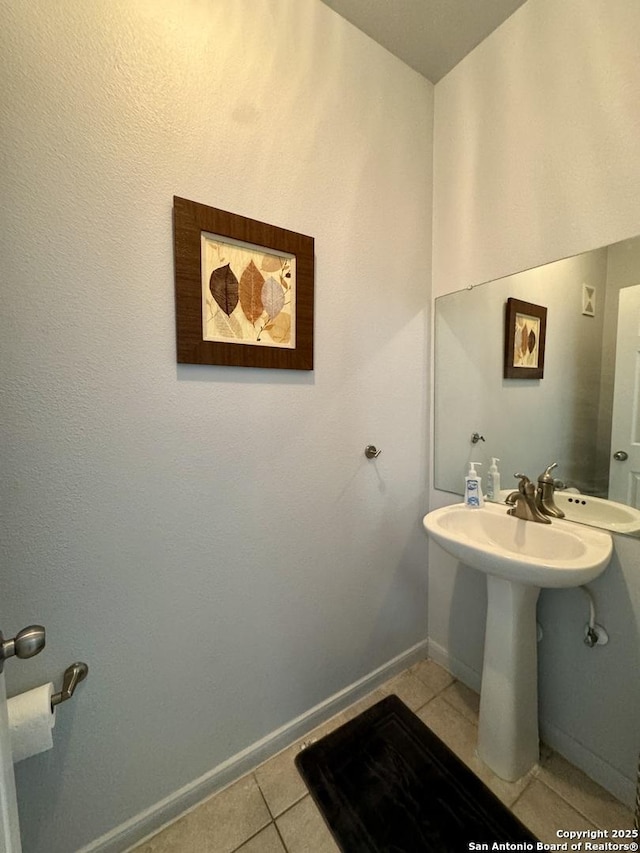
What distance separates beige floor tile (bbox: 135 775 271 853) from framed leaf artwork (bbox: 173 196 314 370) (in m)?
1.39

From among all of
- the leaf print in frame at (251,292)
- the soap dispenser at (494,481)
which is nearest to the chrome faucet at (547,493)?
the soap dispenser at (494,481)

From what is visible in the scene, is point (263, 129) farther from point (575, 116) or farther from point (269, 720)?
point (269, 720)

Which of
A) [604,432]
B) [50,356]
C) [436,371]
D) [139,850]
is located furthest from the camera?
[436,371]

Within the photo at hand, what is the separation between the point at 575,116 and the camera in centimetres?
99

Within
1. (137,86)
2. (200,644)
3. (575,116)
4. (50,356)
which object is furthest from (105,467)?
(575,116)

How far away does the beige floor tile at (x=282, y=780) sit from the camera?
39.8 inches

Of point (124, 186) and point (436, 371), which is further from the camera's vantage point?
point (436, 371)

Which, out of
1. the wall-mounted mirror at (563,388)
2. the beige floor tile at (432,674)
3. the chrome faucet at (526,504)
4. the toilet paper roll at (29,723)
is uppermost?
the wall-mounted mirror at (563,388)

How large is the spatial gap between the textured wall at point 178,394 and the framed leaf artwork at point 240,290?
46mm

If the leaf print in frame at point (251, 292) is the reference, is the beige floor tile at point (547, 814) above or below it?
below

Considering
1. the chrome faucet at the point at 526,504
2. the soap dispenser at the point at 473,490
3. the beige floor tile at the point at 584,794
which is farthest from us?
the soap dispenser at the point at 473,490

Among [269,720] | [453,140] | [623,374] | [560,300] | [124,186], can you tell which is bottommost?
[269,720]

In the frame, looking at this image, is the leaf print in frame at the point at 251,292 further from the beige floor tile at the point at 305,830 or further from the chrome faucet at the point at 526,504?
the beige floor tile at the point at 305,830

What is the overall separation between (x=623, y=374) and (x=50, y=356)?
160cm
